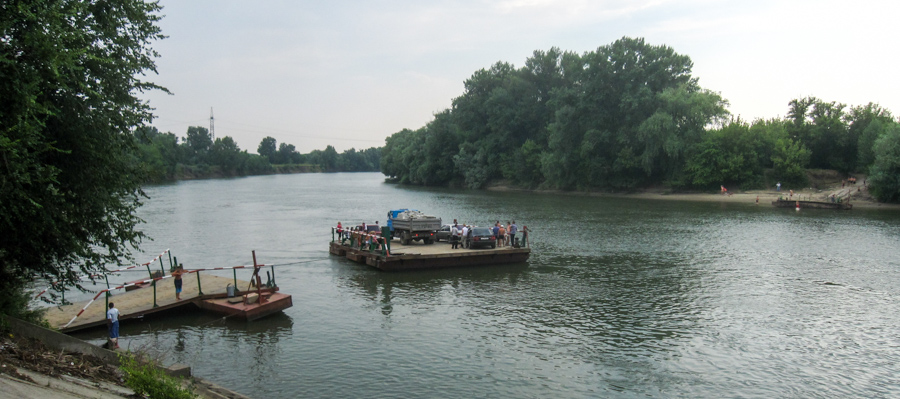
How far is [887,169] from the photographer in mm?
62781

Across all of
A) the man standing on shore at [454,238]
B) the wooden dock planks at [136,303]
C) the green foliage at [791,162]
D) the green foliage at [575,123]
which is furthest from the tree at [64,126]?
the green foliage at [791,162]

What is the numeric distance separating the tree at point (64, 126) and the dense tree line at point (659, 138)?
69.9m

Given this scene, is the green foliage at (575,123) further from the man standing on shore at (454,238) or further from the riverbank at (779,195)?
the man standing on shore at (454,238)

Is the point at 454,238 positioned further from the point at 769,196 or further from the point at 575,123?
the point at 575,123

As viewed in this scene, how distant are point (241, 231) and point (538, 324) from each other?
32565mm

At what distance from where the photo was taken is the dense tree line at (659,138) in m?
79.1

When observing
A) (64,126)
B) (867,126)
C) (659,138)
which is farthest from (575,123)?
(64,126)

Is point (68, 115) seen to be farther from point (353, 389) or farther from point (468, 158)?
point (468, 158)

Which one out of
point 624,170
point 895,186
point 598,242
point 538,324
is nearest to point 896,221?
point 895,186

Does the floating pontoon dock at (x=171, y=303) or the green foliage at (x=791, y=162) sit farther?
the green foliage at (x=791, y=162)

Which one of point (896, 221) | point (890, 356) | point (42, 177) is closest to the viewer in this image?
point (42, 177)

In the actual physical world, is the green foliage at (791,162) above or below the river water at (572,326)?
above

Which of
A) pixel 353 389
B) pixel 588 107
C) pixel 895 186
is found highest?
pixel 588 107

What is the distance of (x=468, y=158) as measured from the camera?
11912 cm
